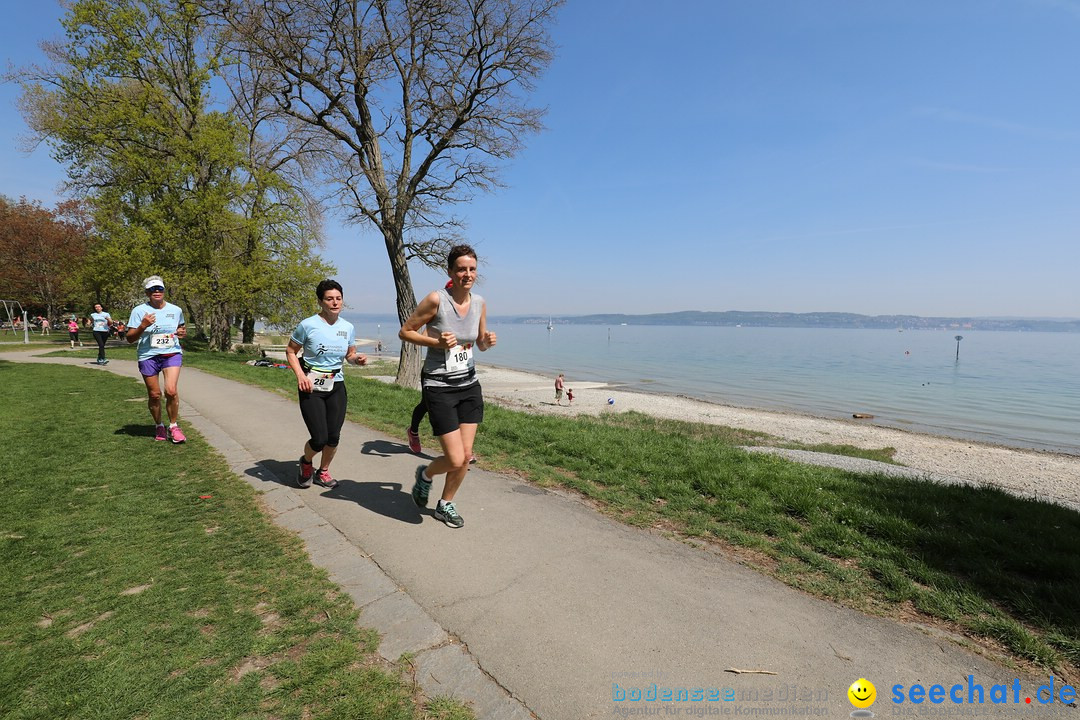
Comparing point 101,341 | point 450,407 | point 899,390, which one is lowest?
point 899,390

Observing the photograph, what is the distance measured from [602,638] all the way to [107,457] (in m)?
6.46

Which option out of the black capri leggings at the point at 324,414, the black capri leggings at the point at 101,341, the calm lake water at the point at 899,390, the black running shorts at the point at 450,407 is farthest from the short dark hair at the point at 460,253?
the calm lake water at the point at 899,390

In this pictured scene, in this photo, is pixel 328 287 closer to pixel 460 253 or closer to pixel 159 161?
pixel 460 253

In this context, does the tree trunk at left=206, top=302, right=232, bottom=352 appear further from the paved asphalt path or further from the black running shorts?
the black running shorts

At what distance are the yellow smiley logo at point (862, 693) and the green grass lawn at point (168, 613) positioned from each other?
1831mm

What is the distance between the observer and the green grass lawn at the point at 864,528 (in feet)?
9.90

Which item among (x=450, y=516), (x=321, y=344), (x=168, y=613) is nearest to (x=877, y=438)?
(x=450, y=516)

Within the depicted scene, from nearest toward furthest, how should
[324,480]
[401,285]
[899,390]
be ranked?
1. [324,480]
2. [401,285]
3. [899,390]

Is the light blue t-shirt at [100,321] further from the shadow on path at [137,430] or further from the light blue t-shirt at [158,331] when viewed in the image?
the light blue t-shirt at [158,331]

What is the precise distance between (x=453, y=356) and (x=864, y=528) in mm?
3701

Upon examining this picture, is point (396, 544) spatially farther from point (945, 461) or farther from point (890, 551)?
point (945, 461)

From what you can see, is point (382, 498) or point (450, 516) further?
point (382, 498)

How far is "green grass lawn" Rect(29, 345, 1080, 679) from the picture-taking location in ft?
9.90

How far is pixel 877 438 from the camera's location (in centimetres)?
1806
